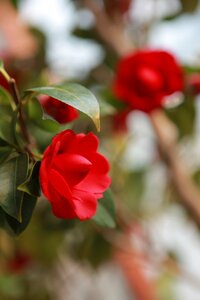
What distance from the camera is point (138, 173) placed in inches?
51.9

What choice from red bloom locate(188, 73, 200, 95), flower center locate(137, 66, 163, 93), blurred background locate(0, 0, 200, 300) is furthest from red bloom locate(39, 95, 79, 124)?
red bloom locate(188, 73, 200, 95)

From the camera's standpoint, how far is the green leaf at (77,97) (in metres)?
0.45

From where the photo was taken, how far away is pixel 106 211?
578 millimetres

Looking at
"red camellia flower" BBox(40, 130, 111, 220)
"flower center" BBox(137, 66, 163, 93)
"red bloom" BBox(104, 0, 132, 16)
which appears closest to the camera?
"red camellia flower" BBox(40, 130, 111, 220)

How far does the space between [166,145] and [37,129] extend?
1.64 feet

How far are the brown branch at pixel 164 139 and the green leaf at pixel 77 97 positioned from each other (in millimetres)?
571

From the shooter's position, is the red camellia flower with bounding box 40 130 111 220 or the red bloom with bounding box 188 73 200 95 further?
the red bloom with bounding box 188 73 200 95

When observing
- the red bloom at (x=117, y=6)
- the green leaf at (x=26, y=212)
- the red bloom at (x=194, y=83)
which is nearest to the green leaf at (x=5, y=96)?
the green leaf at (x=26, y=212)

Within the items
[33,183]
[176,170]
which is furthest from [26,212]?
[176,170]

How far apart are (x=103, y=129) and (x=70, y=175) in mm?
728

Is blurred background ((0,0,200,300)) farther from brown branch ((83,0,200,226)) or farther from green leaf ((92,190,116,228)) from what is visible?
green leaf ((92,190,116,228))

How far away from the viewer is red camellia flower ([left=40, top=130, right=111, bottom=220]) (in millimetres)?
432

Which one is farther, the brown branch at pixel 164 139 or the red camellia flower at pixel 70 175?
the brown branch at pixel 164 139

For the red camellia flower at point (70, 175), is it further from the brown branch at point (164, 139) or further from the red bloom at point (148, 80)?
the brown branch at point (164, 139)
